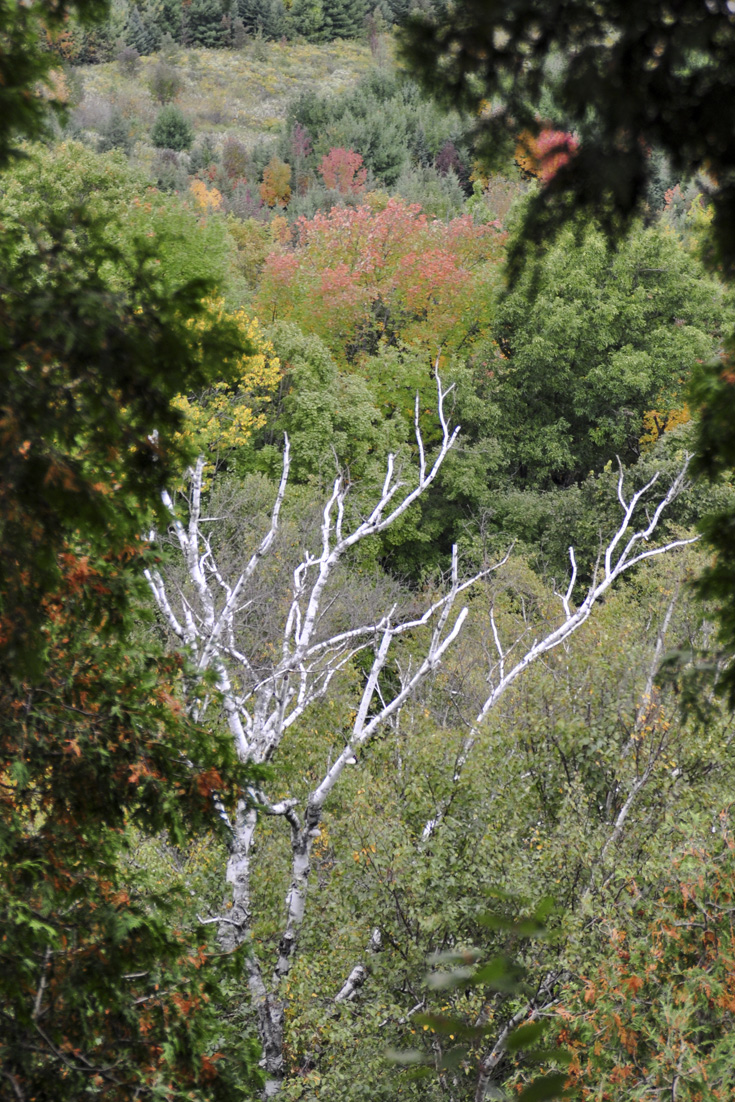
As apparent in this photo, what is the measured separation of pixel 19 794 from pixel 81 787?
0.32 m

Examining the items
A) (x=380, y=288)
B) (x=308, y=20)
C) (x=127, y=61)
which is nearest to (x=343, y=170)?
(x=380, y=288)

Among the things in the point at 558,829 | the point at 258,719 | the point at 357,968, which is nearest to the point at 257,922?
the point at 357,968

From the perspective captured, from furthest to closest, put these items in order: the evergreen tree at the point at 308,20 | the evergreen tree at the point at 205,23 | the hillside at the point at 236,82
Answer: the evergreen tree at the point at 308,20
the evergreen tree at the point at 205,23
the hillside at the point at 236,82

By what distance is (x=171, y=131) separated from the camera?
72500 mm

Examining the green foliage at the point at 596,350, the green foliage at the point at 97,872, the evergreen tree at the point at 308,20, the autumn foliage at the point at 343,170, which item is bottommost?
the green foliage at the point at 596,350

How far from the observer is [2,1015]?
14.7ft

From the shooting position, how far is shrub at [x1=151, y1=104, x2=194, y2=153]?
236ft

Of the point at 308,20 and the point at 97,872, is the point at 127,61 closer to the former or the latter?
the point at 308,20

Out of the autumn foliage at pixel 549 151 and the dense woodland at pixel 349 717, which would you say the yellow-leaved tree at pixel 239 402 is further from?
the autumn foliage at pixel 549 151

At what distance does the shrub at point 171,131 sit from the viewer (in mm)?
71938

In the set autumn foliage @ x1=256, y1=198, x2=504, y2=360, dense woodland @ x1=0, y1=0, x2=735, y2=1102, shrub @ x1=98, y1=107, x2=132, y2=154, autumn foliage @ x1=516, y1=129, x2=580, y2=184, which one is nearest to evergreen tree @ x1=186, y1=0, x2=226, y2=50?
shrub @ x1=98, y1=107, x2=132, y2=154

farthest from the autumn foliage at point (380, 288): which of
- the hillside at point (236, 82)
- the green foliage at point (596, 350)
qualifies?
the hillside at point (236, 82)

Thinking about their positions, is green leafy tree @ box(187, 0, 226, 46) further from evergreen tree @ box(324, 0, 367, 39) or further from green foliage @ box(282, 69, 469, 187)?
green foliage @ box(282, 69, 469, 187)

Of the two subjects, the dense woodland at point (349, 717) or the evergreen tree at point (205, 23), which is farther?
the evergreen tree at point (205, 23)
